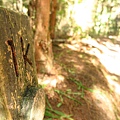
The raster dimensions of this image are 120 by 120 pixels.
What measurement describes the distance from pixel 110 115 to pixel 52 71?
1672 mm

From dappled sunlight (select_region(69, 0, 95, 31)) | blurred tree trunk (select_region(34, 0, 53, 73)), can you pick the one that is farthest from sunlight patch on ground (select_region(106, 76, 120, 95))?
dappled sunlight (select_region(69, 0, 95, 31))

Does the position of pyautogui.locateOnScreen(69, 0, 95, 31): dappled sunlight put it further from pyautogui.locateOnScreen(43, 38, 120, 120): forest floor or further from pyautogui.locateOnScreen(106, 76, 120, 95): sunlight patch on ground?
pyautogui.locateOnScreen(106, 76, 120, 95): sunlight patch on ground

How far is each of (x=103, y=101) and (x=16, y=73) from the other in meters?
2.80

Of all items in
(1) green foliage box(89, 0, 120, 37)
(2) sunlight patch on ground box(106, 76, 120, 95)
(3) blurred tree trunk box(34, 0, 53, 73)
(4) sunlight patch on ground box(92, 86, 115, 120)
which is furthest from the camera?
(1) green foliage box(89, 0, 120, 37)

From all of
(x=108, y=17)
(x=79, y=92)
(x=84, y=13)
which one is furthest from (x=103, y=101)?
(x=108, y=17)

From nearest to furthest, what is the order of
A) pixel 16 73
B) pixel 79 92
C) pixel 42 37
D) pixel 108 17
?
pixel 16 73 < pixel 79 92 < pixel 42 37 < pixel 108 17

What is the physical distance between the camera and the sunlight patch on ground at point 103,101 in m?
3.63

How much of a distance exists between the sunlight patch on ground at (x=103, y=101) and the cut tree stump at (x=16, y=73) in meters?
2.20

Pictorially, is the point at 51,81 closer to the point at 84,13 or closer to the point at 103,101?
the point at 103,101

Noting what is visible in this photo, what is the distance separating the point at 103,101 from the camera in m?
3.85

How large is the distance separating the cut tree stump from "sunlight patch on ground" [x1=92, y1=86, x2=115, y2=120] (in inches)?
86.6

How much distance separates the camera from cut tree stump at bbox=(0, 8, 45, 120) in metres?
1.40

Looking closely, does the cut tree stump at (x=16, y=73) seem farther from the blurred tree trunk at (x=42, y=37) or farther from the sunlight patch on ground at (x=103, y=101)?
the sunlight patch on ground at (x=103, y=101)

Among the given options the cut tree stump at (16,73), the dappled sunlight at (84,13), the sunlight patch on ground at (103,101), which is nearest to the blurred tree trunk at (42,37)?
the sunlight patch on ground at (103,101)
